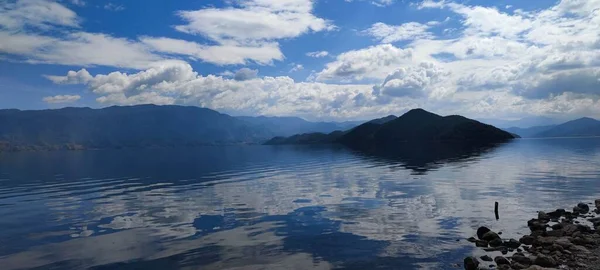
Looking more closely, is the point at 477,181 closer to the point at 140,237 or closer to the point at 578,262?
the point at 578,262

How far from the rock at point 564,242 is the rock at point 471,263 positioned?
859 centimetres

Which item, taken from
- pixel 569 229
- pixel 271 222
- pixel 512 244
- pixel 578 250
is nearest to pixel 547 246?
pixel 578 250

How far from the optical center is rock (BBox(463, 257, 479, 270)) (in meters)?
27.8

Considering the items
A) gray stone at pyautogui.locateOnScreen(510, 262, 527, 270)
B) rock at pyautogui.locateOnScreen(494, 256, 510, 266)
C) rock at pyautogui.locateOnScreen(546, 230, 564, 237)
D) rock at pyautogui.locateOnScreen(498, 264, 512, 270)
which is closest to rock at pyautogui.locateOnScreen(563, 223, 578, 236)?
rock at pyautogui.locateOnScreen(546, 230, 564, 237)

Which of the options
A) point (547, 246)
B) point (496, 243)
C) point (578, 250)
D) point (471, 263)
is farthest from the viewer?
point (496, 243)

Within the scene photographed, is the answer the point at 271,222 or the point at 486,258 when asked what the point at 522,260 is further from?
the point at 271,222

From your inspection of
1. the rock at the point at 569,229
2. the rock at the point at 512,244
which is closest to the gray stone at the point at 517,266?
the rock at the point at 512,244

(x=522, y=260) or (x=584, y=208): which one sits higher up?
(x=584, y=208)

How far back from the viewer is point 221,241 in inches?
1451

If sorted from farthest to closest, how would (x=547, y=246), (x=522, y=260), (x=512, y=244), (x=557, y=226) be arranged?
(x=557, y=226)
(x=512, y=244)
(x=547, y=246)
(x=522, y=260)

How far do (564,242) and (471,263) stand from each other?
32.3 feet

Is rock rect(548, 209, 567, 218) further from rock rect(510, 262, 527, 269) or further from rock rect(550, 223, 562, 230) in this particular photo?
rock rect(510, 262, 527, 269)

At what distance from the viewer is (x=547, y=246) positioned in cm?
3164

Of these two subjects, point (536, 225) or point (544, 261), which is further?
point (536, 225)
